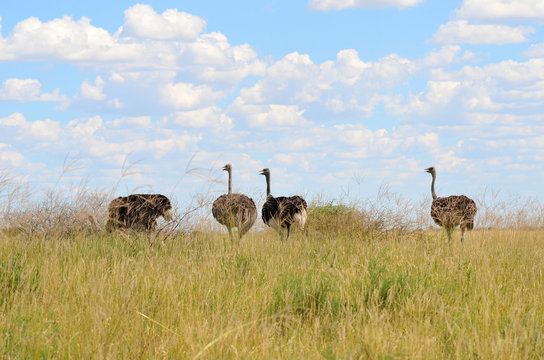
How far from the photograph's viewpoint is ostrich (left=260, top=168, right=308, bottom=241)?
12172 millimetres

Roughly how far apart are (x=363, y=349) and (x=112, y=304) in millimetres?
2011

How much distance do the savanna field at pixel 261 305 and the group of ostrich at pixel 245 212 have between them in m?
2.11

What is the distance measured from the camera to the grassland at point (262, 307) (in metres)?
3.97

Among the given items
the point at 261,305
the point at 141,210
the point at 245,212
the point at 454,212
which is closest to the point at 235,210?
the point at 245,212

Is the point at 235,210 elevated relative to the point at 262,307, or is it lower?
elevated

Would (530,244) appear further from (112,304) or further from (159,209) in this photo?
(112,304)

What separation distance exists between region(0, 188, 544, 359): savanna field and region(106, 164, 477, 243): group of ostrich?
2106 mm

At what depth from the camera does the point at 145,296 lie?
5219 mm

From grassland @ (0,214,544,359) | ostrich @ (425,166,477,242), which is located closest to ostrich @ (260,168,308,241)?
ostrich @ (425,166,477,242)

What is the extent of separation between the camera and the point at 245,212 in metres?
11.6

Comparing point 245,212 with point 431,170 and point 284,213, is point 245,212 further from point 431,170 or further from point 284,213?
point 431,170

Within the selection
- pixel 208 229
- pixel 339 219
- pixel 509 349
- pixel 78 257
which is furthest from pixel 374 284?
pixel 339 219

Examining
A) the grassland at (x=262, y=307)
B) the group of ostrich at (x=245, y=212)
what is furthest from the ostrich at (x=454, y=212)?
the grassland at (x=262, y=307)

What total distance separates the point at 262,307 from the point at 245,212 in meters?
6.47
